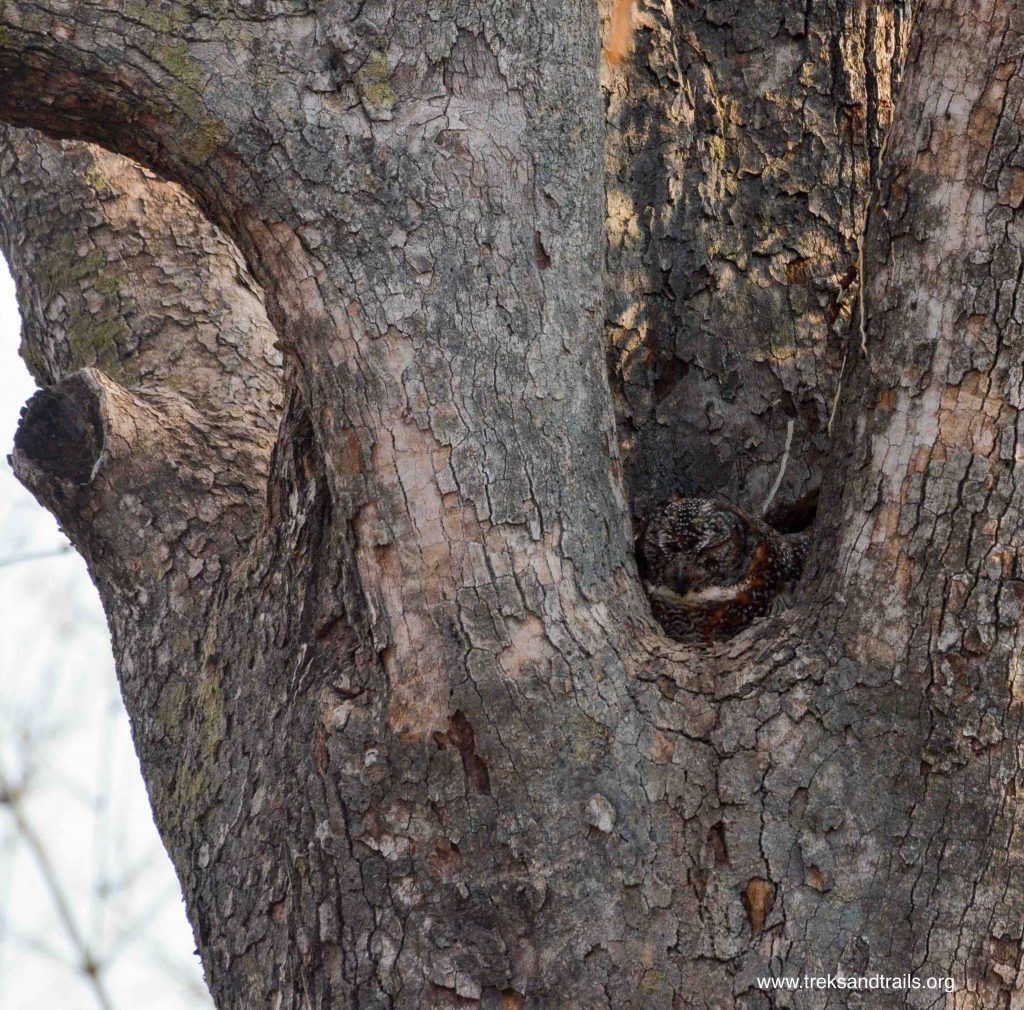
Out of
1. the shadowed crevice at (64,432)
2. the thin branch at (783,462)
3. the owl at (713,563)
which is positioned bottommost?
the owl at (713,563)

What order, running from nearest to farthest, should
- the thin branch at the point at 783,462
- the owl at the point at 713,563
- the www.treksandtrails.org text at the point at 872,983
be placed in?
1. the www.treksandtrails.org text at the point at 872,983
2. the owl at the point at 713,563
3. the thin branch at the point at 783,462

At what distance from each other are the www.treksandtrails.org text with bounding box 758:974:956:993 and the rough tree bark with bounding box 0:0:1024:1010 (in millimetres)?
16

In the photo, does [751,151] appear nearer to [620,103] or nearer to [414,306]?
[620,103]

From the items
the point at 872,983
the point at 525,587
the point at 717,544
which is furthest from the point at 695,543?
the point at 872,983

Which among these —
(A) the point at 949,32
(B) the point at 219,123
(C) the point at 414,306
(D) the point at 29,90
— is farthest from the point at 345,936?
(A) the point at 949,32

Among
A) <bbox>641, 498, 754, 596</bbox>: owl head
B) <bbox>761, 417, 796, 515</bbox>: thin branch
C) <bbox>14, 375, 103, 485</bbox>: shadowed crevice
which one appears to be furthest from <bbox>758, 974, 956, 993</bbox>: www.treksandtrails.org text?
<bbox>14, 375, 103, 485</bbox>: shadowed crevice

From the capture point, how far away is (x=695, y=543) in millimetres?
2857

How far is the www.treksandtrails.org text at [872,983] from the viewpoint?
199 centimetres

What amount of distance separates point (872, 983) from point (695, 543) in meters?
1.10

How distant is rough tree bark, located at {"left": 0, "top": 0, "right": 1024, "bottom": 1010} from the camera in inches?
81.0

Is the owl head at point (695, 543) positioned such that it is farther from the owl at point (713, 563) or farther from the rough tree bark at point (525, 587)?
the rough tree bark at point (525, 587)

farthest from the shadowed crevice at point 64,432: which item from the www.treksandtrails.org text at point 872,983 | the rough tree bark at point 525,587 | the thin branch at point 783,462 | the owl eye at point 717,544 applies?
the www.treksandtrails.org text at point 872,983

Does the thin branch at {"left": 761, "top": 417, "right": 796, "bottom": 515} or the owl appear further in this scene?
the thin branch at {"left": 761, "top": 417, "right": 796, "bottom": 515}

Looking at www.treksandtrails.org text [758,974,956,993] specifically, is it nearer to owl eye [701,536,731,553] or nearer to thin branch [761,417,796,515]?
owl eye [701,536,731,553]
